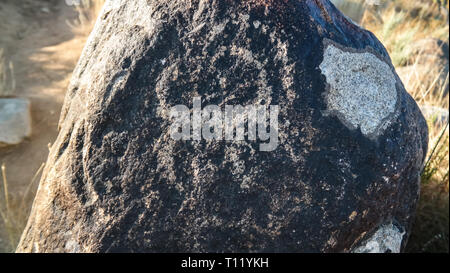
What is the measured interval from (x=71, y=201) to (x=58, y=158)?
20 centimetres

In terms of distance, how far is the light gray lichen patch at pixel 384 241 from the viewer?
1.50 metres

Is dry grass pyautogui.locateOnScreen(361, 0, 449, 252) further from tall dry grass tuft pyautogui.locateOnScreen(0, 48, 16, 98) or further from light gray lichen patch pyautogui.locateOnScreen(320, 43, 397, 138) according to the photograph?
tall dry grass tuft pyautogui.locateOnScreen(0, 48, 16, 98)

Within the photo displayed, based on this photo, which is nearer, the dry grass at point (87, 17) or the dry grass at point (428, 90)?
the dry grass at point (428, 90)

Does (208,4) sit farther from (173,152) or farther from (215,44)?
(173,152)

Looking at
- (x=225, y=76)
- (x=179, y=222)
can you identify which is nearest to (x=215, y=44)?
(x=225, y=76)

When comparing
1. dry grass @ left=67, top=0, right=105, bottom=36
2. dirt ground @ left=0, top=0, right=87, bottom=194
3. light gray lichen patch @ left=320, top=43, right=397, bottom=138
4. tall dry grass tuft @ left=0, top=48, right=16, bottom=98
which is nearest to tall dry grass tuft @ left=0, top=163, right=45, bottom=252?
dirt ground @ left=0, top=0, right=87, bottom=194

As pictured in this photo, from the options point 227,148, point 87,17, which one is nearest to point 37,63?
point 87,17

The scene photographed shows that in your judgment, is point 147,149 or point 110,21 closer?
point 147,149

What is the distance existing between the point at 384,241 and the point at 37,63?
3529 millimetres

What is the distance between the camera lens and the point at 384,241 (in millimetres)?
1528

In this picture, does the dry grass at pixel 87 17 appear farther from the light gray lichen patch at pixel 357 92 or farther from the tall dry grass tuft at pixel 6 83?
the light gray lichen patch at pixel 357 92

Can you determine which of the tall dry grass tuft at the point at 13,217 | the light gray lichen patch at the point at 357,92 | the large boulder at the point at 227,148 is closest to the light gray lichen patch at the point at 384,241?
the large boulder at the point at 227,148

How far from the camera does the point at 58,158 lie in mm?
1548
